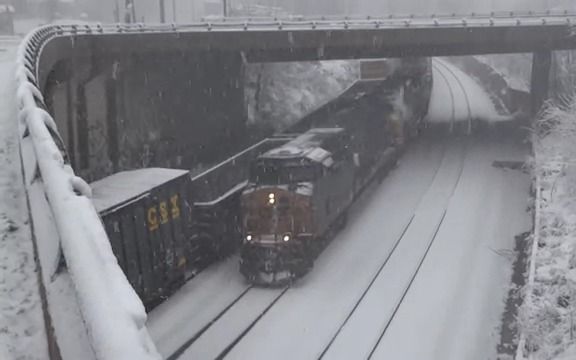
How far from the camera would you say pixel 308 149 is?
2256cm

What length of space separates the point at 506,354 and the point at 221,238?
1105cm

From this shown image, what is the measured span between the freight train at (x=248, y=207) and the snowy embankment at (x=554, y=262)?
674cm

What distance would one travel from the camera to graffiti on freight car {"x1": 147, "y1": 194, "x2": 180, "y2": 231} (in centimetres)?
1847

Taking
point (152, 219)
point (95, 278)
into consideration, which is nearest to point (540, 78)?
point (152, 219)

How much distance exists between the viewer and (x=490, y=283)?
21.4 meters

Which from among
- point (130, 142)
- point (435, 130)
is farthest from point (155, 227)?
point (435, 130)

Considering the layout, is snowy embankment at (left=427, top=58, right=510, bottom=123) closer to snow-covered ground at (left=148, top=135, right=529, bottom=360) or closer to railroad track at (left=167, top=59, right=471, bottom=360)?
snow-covered ground at (left=148, top=135, right=529, bottom=360)

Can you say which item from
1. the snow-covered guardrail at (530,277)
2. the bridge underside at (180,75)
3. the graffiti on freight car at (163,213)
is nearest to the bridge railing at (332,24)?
the bridge underside at (180,75)

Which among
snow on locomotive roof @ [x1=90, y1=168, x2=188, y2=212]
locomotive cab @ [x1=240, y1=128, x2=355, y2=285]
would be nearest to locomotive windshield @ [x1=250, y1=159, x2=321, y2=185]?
locomotive cab @ [x1=240, y1=128, x2=355, y2=285]

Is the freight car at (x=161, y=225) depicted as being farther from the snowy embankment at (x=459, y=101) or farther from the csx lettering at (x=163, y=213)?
the snowy embankment at (x=459, y=101)

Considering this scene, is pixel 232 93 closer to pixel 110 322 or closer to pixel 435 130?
pixel 435 130

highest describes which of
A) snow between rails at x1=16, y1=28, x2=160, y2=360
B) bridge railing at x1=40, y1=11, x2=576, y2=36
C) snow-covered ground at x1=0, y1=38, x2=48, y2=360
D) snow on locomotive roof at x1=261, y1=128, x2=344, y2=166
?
bridge railing at x1=40, y1=11, x2=576, y2=36

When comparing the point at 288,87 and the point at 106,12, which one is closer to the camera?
the point at 288,87

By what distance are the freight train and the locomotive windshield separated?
3 cm
